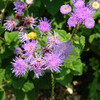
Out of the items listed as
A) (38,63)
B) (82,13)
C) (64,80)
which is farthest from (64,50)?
(64,80)

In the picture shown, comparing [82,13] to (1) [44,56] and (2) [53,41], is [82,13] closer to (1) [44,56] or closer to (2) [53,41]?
(2) [53,41]

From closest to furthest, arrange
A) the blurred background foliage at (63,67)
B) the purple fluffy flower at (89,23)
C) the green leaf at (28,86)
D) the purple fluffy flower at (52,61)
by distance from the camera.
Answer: the purple fluffy flower at (89,23) → the purple fluffy flower at (52,61) → the blurred background foliage at (63,67) → the green leaf at (28,86)

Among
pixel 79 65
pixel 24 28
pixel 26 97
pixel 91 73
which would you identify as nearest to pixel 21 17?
pixel 24 28

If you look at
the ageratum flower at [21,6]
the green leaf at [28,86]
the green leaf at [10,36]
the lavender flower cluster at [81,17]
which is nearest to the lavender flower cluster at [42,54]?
the ageratum flower at [21,6]

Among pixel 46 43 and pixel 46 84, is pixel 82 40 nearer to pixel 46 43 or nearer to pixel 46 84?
pixel 46 43

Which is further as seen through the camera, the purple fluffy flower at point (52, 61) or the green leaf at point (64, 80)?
the green leaf at point (64, 80)

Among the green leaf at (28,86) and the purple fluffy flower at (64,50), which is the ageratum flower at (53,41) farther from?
the green leaf at (28,86)

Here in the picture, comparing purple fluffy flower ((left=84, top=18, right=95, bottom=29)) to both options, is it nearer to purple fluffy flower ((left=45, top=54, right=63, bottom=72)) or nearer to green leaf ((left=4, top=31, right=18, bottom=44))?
purple fluffy flower ((left=45, top=54, right=63, bottom=72))

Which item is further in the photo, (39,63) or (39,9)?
(39,9)
